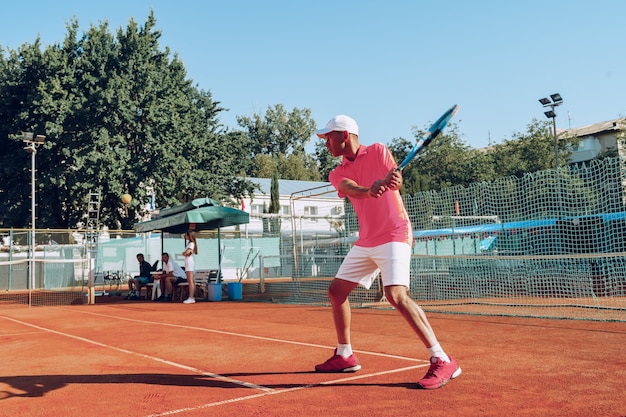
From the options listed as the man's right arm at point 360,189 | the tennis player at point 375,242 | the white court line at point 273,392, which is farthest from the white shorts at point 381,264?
the white court line at point 273,392

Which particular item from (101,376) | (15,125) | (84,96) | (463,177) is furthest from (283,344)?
(463,177)

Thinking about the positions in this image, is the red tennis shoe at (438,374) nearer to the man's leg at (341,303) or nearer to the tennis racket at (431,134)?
the man's leg at (341,303)

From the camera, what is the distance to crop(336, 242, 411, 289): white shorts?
4750 millimetres

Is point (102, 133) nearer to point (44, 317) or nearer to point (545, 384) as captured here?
point (44, 317)

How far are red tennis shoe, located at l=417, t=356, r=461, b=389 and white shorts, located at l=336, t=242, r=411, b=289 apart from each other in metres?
0.63

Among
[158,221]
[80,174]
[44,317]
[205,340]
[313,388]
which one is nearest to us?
[313,388]

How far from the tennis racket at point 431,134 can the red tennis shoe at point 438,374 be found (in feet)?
5.04

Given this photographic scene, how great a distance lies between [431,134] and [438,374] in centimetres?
185

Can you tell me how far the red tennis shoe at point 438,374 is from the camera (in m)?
4.55

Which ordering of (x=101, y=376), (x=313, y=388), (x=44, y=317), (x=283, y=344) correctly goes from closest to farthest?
1. (x=313, y=388)
2. (x=101, y=376)
3. (x=283, y=344)
4. (x=44, y=317)

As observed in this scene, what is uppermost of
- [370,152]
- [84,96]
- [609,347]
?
[84,96]

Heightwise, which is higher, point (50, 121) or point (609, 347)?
point (50, 121)

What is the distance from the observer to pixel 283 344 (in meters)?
7.39

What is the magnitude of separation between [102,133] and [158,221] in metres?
14.2
